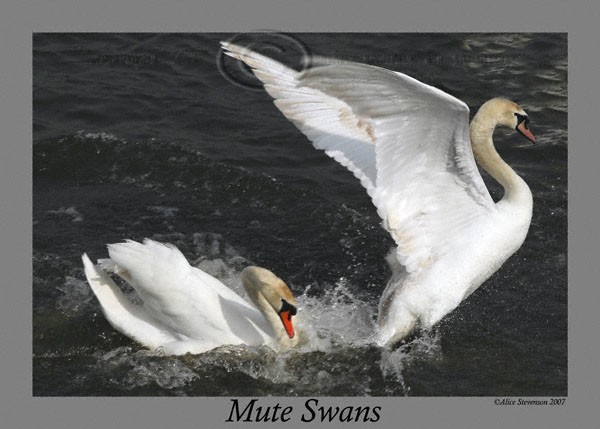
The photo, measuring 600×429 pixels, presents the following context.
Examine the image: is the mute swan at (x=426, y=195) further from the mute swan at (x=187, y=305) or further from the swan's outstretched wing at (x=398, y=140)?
the mute swan at (x=187, y=305)

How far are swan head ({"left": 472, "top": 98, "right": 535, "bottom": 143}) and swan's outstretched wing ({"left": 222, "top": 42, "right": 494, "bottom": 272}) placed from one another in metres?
0.51

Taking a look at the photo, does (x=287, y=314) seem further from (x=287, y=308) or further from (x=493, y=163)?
(x=493, y=163)

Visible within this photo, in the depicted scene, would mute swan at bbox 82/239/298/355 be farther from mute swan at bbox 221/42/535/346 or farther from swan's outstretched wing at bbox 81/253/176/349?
mute swan at bbox 221/42/535/346

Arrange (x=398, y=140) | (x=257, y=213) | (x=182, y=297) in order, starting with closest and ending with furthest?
(x=398, y=140), (x=182, y=297), (x=257, y=213)

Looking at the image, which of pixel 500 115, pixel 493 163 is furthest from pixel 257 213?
pixel 500 115

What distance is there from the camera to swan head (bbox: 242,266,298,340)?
7.80 metres

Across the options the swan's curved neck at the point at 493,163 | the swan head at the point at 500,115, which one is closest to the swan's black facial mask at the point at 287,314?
the swan's curved neck at the point at 493,163

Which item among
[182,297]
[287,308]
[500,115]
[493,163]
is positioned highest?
[500,115]

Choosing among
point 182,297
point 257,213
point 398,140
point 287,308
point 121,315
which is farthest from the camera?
point 257,213

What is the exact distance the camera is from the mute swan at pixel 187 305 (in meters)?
7.91

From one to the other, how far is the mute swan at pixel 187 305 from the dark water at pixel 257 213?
0.15 meters

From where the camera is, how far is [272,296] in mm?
7820

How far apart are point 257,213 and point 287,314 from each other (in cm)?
286

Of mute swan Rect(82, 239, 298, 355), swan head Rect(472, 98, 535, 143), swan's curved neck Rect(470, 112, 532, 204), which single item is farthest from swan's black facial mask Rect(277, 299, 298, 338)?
swan head Rect(472, 98, 535, 143)
